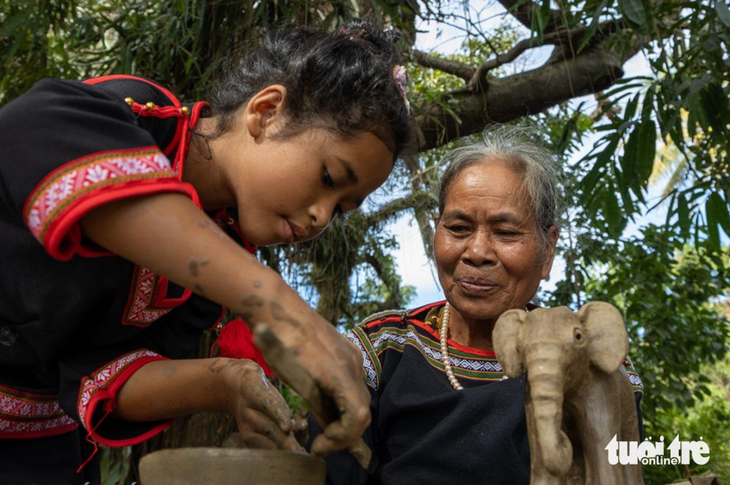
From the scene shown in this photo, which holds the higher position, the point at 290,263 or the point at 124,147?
the point at 290,263

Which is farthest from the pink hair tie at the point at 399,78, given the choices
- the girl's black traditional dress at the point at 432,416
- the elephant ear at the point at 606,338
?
the girl's black traditional dress at the point at 432,416

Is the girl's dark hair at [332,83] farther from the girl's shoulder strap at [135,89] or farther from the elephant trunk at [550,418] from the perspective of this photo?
the elephant trunk at [550,418]

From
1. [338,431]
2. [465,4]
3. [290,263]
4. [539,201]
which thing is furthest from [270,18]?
[338,431]

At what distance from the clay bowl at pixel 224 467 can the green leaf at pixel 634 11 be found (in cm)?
160

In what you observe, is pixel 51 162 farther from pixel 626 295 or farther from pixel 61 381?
pixel 626 295

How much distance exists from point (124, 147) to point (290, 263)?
2329 millimetres

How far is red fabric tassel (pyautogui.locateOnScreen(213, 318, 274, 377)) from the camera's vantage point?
1.50 m

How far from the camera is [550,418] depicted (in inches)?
43.2

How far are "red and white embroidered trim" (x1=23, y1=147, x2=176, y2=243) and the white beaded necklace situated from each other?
0.97 metres

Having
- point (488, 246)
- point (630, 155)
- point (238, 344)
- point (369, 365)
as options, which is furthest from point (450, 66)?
point (238, 344)

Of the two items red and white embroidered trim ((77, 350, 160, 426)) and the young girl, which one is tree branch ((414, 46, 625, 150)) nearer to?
the young girl

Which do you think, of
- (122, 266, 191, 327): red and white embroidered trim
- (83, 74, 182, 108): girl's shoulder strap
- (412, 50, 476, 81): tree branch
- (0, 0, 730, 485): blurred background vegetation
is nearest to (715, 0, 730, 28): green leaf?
(0, 0, 730, 485): blurred background vegetation

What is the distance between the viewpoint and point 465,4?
9.96 feet

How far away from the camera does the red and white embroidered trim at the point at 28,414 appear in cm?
141
